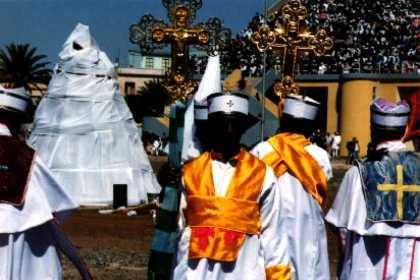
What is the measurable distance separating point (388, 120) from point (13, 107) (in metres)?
2.42

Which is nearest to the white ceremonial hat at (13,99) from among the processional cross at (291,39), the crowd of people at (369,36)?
the processional cross at (291,39)

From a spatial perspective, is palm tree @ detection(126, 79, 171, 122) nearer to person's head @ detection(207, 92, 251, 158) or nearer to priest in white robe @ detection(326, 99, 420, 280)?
priest in white robe @ detection(326, 99, 420, 280)

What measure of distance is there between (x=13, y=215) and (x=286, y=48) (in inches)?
209

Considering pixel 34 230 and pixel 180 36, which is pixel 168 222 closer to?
pixel 34 230

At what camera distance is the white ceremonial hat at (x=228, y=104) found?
16.4 ft

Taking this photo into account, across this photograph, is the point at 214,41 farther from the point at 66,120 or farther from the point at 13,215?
the point at 66,120

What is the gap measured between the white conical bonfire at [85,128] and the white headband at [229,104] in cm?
1447

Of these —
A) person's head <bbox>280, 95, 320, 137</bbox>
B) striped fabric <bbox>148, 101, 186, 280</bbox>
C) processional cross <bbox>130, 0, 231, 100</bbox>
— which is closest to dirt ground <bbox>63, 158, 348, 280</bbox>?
processional cross <bbox>130, 0, 231, 100</bbox>

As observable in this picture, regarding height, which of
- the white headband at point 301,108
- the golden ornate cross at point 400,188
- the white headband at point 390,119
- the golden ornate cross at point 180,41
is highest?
the golden ornate cross at point 180,41

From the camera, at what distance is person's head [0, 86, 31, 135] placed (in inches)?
205

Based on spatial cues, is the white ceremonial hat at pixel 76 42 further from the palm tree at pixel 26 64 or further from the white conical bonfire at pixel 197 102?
the palm tree at pixel 26 64

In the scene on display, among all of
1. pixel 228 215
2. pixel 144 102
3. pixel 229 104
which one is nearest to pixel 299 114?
pixel 229 104

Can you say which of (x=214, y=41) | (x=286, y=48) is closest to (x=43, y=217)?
(x=214, y=41)

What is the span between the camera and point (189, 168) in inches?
201
